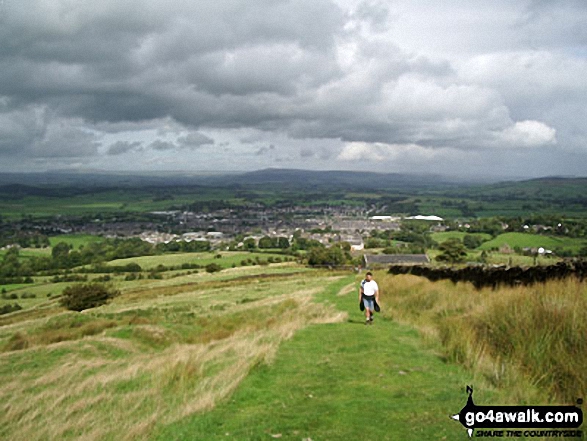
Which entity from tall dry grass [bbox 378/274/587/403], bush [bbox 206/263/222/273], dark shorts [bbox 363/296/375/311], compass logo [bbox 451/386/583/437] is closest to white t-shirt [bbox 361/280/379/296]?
dark shorts [bbox 363/296/375/311]

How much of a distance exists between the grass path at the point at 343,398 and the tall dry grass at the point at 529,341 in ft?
1.59

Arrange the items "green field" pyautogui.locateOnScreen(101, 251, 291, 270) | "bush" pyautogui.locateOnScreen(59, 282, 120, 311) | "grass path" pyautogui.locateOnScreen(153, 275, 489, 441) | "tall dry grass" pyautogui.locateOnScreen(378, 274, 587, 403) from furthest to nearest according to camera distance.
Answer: "green field" pyautogui.locateOnScreen(101, 251, 291, 270) → "bush" pyautogui.locateOnScreen(59, 282, 120, 311) → "tall dry grass" pyautogui.locateOnScreen(378, 274, 587, 403) → "grass path" pyautogui.locateOnScreen(153, 275, 489, 441)

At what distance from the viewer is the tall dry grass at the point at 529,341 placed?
6.48 m

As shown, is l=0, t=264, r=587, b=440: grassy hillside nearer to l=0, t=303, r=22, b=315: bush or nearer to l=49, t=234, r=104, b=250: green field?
l=0, t=303, r=22, b=315: bush

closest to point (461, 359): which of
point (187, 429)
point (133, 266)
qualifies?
point (187, 429)

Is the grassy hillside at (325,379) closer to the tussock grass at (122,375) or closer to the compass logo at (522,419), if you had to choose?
the tussock grass at (122,375)

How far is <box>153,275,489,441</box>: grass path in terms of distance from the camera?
5.79 meters

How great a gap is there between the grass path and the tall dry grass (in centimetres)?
49

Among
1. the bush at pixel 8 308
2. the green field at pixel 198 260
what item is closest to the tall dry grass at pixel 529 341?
the bush at pixel 8 308

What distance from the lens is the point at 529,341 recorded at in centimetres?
786

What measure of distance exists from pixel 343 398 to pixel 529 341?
3.60 metres

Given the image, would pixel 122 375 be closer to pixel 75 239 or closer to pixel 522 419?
pixel 522 419

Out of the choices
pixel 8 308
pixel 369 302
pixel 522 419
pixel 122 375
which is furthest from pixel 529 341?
pixel 8 308

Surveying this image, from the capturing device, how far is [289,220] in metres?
174
